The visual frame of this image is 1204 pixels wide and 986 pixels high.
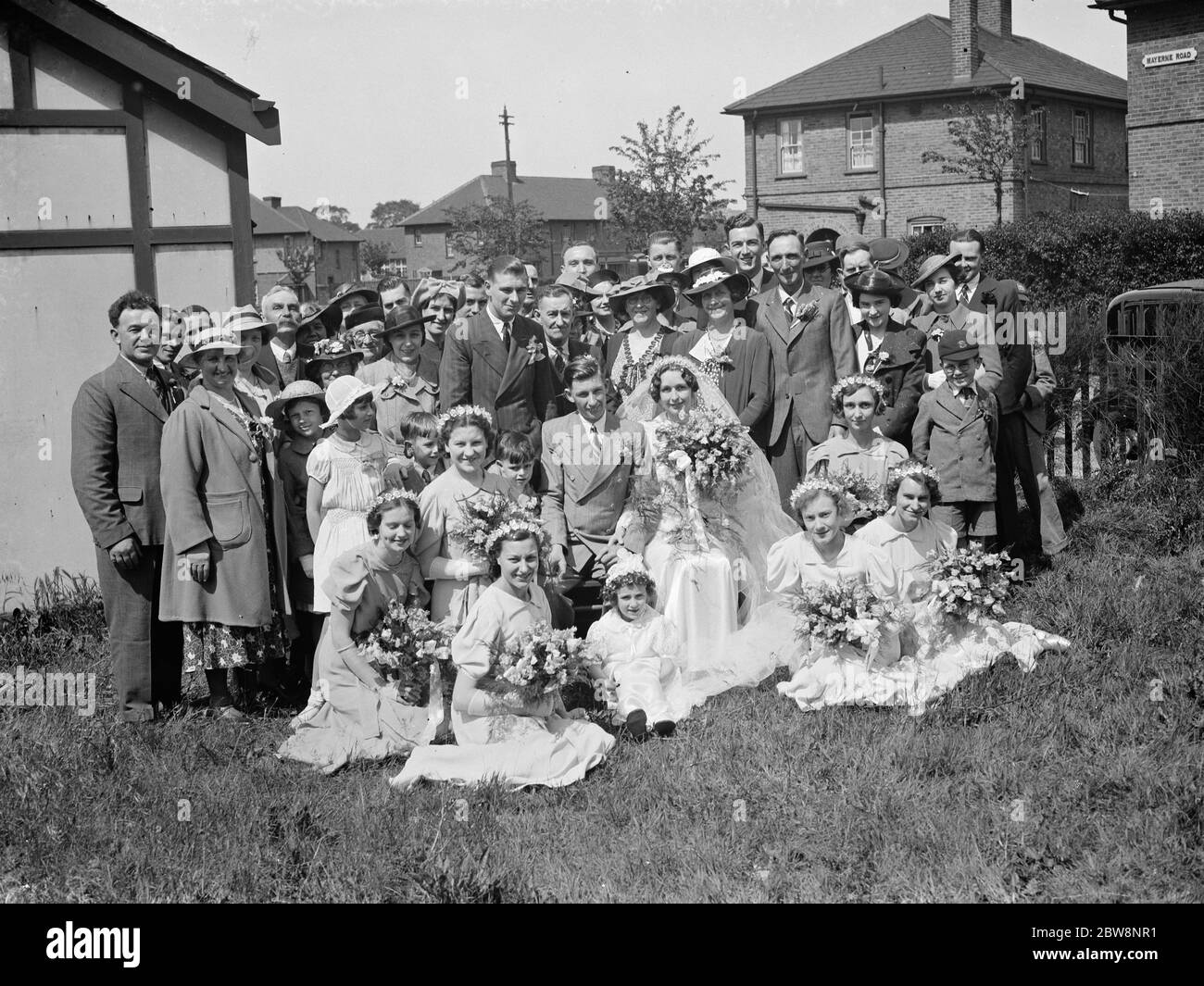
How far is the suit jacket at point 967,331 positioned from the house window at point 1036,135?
2297 cm

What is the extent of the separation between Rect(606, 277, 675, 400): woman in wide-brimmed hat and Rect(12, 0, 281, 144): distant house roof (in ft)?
9.75

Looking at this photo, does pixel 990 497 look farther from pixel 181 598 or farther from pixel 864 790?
pixel 181 598

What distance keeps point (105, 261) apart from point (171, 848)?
18.2 feet

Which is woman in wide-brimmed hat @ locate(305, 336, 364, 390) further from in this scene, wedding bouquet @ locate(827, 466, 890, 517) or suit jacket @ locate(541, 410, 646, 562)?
wedding bouquet @ locate(827, 466, 890, 517)

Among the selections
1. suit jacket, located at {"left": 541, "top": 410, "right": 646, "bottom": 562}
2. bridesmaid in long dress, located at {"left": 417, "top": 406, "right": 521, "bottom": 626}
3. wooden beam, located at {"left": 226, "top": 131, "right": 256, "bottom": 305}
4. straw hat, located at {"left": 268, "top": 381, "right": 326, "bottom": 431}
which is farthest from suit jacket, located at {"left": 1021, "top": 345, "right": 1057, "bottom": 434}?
wooden beam, located at {"left": 226, "top": 131, "right": 256, "bottom": 305}

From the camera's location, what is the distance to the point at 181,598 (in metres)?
7.02

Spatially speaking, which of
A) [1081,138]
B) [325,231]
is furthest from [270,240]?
[1081,138]

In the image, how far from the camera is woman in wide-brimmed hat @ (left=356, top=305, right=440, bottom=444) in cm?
846

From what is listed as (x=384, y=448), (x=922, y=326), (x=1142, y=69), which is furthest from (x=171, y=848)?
(x=1142, y=69)

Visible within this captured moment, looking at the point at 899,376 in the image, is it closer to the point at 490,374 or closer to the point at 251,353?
the point at 490,374

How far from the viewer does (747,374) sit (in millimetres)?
8711

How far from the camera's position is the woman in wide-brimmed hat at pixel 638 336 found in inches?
348

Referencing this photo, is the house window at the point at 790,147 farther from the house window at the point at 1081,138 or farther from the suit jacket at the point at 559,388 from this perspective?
the suit jacket at the point at 559,388

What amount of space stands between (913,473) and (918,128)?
102 feet
